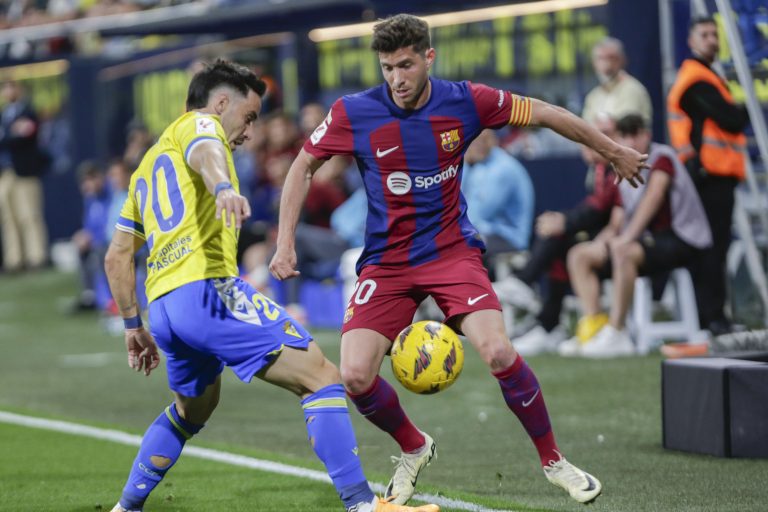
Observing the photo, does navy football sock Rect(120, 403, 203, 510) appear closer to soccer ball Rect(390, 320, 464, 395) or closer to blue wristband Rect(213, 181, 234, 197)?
soccer ball Rect(390, 320, 464, 395)

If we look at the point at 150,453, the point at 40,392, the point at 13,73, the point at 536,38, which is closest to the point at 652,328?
the point at 536,38

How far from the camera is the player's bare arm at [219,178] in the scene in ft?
15.7

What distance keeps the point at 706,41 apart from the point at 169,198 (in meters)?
6.41

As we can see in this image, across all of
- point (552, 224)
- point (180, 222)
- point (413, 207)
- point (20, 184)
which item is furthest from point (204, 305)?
point (20, 184)

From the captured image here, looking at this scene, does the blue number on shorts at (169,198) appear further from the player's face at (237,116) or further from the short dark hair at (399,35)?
the short dark hair at (399,35)

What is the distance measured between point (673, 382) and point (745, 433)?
1.58 feet

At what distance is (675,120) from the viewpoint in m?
11.4

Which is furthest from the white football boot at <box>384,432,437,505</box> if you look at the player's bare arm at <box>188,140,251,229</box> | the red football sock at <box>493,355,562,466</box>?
the player's bare arm at <box>188,140,251,229</box>

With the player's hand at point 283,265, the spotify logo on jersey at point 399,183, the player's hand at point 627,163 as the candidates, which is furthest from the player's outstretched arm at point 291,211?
the player's hand at point 627,163

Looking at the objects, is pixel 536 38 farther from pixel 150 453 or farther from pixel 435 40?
pixel 150 453

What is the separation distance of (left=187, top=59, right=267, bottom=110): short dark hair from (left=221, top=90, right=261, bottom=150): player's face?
1.6 inches

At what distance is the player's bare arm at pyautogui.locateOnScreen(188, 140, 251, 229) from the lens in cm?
479

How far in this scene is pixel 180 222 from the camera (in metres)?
5.55

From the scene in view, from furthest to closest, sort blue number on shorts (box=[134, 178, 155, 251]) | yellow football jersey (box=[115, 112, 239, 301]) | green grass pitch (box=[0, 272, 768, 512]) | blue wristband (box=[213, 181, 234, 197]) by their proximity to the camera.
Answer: green grass pitch (box=[0, 272, 768, 512]), blue number on shorts (box=[134, 178, 155, 251]), yellow football jersey (box=[115, 112, 239, 301]), blue wristband (box=[213, 181, 234, 197])
